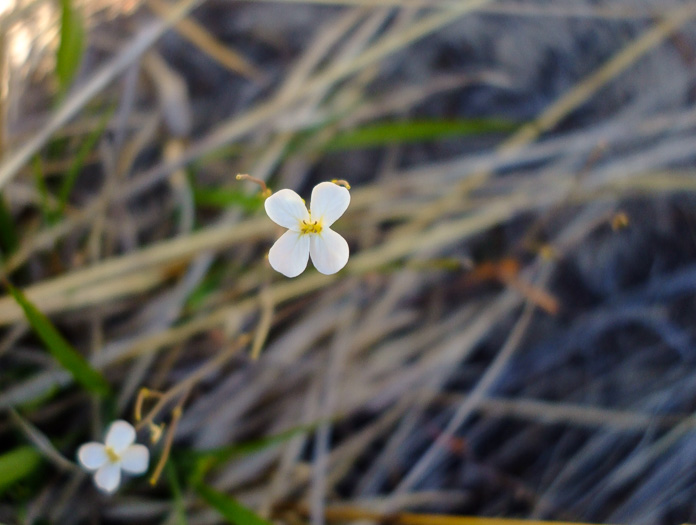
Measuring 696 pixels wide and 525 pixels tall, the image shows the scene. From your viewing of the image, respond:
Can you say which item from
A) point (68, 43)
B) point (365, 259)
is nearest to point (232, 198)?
point (365, 259)

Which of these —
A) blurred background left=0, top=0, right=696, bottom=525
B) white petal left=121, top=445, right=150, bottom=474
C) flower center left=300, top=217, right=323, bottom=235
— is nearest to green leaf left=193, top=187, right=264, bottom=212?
blurred background left=0, top=0, right=696, bottom=525

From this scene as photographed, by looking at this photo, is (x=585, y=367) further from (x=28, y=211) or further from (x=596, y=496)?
(x=28, y=211)

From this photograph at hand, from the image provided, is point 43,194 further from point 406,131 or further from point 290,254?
point 406,131

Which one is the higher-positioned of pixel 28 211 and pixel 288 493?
pixel 28 211

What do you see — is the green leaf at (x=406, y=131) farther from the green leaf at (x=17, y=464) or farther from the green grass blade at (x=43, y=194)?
the green leaf at (x=17, y=464)

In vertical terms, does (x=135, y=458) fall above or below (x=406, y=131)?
below

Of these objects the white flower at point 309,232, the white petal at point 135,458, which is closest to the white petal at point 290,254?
the white flower at point 309,232

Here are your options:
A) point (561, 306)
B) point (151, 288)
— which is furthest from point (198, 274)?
point (561, 306)
